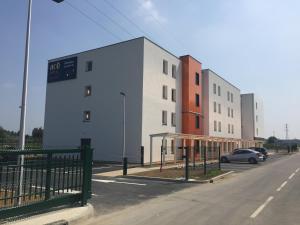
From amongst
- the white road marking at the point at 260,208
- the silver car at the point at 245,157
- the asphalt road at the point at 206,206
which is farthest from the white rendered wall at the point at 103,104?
the white road marking at the point at 260,208

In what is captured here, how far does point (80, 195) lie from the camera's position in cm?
989

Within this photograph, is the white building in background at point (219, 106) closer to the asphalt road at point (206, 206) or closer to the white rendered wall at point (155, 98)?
the white rendered wall at point (155, 98)

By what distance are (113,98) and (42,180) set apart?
29.4 meters

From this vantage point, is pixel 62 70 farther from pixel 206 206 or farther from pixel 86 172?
pixel 206 206

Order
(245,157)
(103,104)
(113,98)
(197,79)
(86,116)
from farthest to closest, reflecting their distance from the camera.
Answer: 1. (197,79)
2. (86,116)
3. (245,157)
4. (103,104)
5. (113,98)

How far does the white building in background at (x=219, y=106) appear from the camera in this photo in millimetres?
53969

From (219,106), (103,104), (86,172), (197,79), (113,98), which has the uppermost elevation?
(197,79)

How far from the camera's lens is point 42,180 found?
28.8ft

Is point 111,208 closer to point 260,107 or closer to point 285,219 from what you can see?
point 285,219

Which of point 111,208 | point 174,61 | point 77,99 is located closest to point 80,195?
point 111,208

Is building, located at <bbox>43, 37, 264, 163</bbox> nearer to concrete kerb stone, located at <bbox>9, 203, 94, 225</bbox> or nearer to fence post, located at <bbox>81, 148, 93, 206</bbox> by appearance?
fence post, located at <bbox>81, 148, 93, 206</bbox>

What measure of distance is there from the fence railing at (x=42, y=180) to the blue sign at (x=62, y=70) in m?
33.6

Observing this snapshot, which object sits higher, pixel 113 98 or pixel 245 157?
pixel 113 98

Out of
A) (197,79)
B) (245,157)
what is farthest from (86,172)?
(197,79)
